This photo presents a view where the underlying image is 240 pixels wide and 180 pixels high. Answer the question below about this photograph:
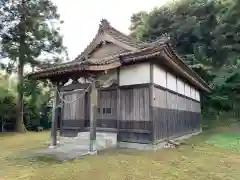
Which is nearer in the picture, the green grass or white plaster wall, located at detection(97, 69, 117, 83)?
white plaster wall, located at detection(97, 69, 117, 83)

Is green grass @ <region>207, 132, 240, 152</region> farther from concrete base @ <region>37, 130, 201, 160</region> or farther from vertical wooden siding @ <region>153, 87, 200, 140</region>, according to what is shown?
concrete base @ <region>37, 130, 201, 160</region>

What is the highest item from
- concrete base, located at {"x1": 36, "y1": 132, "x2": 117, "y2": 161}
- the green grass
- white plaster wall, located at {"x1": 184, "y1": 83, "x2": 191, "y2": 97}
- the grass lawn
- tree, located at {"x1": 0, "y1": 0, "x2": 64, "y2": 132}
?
tree, located at {"x1": 0, "y1": 0, "x2": 64, "y2": 132}

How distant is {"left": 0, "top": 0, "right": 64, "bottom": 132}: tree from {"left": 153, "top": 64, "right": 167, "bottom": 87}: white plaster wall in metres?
13.2

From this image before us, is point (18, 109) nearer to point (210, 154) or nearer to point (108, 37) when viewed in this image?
point (108, 37)

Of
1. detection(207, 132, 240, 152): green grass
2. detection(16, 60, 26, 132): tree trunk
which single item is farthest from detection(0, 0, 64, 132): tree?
detection(207, 132, 240, 152): green grass

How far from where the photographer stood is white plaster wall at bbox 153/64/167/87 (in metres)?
9.15

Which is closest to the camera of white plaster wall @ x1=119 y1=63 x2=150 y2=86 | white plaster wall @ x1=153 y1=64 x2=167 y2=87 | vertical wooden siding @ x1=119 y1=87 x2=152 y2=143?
vertical wooden siding @ x1=119 y1=87 x2=152 y2=143

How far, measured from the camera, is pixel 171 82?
36.5 ft

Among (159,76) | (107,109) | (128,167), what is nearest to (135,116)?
(107,109)

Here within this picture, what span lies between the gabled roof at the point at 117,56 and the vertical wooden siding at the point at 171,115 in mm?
1355

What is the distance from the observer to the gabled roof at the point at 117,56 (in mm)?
7887

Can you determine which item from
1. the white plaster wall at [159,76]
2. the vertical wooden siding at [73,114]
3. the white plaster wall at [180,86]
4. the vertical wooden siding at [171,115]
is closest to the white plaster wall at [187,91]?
the vertical wooden siding at [171,115]

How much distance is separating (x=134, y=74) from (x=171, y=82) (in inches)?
106

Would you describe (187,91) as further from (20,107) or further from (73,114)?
(20,107)
